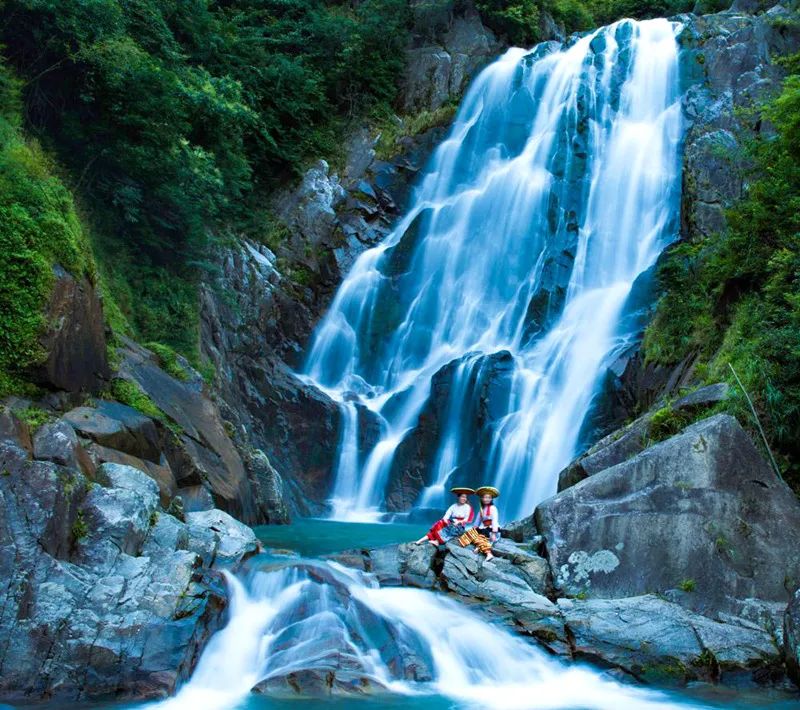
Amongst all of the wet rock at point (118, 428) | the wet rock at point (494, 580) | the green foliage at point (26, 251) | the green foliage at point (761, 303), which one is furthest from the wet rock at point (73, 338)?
the green foliage at point (761, 303)

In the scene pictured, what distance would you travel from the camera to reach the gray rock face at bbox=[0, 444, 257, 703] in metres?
7.48

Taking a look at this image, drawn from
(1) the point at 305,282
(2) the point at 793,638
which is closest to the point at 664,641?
(2) the point at 793,638

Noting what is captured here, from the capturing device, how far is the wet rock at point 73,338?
10852mm

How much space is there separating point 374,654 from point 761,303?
8.63 metres

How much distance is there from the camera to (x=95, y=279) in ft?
41.4

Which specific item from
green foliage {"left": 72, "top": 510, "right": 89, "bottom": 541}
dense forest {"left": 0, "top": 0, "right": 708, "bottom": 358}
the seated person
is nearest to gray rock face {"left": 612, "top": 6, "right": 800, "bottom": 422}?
the seated person

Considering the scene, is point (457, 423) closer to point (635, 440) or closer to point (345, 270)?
point (345, 270)

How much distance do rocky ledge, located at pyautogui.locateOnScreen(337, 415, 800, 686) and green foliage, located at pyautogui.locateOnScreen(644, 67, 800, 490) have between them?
1.08m

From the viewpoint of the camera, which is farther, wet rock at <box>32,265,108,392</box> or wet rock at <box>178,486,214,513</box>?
wet rock at <box>178,486,214,513</box>

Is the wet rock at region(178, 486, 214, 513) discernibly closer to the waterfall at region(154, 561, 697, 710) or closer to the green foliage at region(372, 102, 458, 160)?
the waterfall at region(154, 561, 697, 710)

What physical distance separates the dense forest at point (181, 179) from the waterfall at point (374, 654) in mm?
→ 4566

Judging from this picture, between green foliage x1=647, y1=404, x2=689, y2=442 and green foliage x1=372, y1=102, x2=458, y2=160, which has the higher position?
green foliage x1=372, y1=102, x2=458, y2=160

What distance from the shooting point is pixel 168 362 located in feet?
51.2

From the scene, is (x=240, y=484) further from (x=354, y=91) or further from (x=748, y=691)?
(x=354, y=91)
